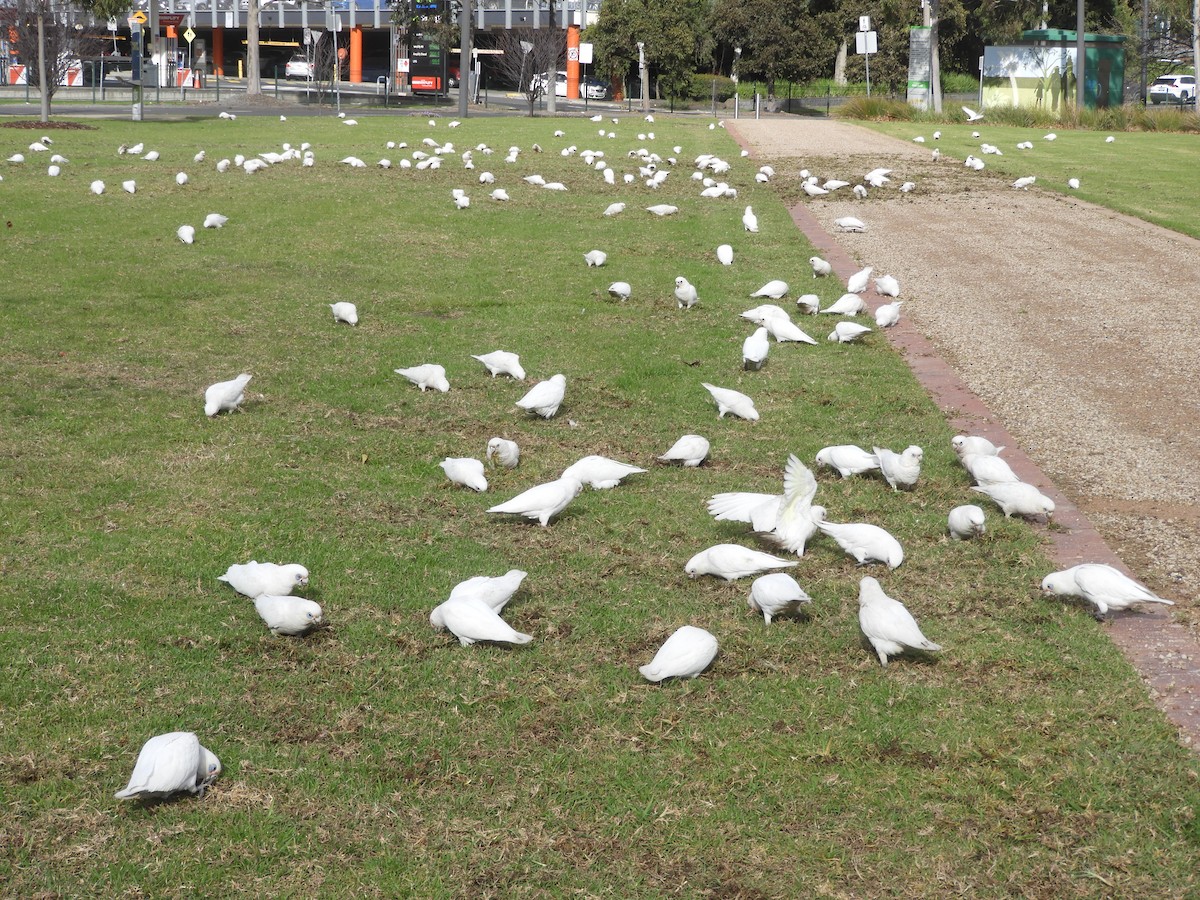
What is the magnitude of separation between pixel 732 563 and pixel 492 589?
3.19ft

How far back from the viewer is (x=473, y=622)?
13.4 ft

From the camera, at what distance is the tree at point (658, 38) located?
5697 cm

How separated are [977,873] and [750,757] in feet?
2.38

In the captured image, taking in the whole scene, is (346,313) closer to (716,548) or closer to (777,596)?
(716,548)

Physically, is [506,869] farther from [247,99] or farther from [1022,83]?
[247,99]

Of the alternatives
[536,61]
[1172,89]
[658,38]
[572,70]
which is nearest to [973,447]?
[536,61]

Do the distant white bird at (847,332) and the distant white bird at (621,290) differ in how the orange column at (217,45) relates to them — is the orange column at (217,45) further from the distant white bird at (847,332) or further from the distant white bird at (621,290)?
the distant white bird at (847,332)

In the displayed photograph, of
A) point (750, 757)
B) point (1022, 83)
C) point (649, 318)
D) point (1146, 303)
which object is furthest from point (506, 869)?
point (1022, 83)

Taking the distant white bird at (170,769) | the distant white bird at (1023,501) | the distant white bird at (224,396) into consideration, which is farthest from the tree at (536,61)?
the distant white bird at (170,769)

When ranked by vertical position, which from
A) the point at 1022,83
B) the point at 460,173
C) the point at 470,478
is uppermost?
the point at 1022,83

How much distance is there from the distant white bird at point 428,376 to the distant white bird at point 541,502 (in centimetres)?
223

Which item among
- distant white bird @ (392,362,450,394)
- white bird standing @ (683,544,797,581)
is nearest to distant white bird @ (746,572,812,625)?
white bird standing @ (683,544,797,581)

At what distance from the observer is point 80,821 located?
312 centimetres

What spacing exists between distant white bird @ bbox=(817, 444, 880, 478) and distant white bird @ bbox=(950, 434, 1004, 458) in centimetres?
45
